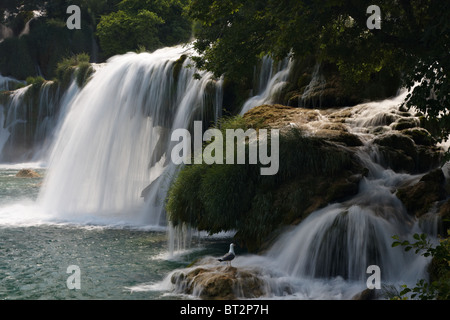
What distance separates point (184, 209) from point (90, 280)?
254cm

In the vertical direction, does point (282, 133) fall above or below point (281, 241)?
above

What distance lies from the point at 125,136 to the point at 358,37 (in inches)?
446

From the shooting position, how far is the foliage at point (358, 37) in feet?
27.8

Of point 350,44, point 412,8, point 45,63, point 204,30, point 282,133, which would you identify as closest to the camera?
point 412,8

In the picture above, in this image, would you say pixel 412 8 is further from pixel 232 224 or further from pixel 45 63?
pixel 45 63

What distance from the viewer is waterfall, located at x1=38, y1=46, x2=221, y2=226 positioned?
1823 centimetres

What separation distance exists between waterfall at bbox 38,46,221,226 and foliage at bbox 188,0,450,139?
5.55 m

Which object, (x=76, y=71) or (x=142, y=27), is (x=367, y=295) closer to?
(x=76, y=71)

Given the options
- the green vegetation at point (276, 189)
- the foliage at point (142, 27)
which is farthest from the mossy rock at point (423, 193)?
the foliage at point (142, 27)

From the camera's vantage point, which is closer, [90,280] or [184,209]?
[90,280]

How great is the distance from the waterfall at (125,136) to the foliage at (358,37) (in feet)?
18.2

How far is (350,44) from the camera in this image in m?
10.7

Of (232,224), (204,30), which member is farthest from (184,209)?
(204,30)
